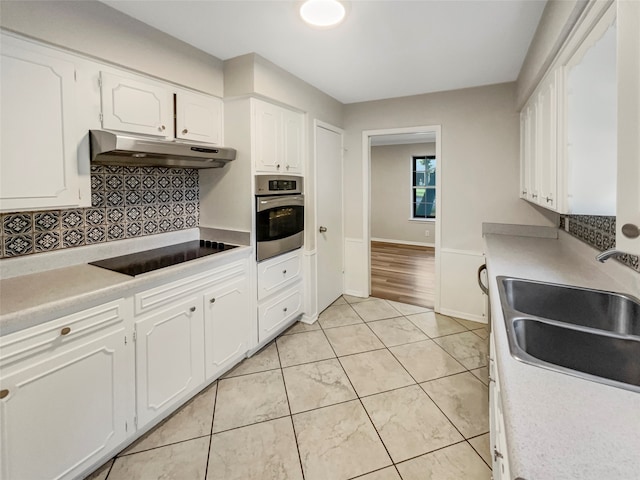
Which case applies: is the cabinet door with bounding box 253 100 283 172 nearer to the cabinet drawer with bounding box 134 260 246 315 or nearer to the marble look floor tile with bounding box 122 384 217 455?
the cabinet drawer with bounding box 134 260 246 315

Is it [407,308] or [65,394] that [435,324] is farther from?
[65,394]

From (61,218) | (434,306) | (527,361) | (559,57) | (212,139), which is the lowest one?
(434,306)

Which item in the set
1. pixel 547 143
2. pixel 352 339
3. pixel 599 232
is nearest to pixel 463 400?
pixel 352 339

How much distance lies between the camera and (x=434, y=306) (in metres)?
3.65

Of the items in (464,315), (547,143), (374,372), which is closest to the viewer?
(547,143)

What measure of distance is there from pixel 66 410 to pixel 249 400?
102 cm

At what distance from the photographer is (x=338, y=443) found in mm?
1775

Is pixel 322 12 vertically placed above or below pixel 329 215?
above

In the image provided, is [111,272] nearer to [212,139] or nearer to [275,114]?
[212,139]

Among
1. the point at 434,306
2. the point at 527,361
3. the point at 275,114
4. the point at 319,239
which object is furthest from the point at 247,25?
the point at 434,306

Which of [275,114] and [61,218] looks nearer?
[61,218]

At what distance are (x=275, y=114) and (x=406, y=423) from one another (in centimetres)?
250

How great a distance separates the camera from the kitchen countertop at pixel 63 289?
1.26 metres

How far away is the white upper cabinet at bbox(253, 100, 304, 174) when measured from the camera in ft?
8.32
